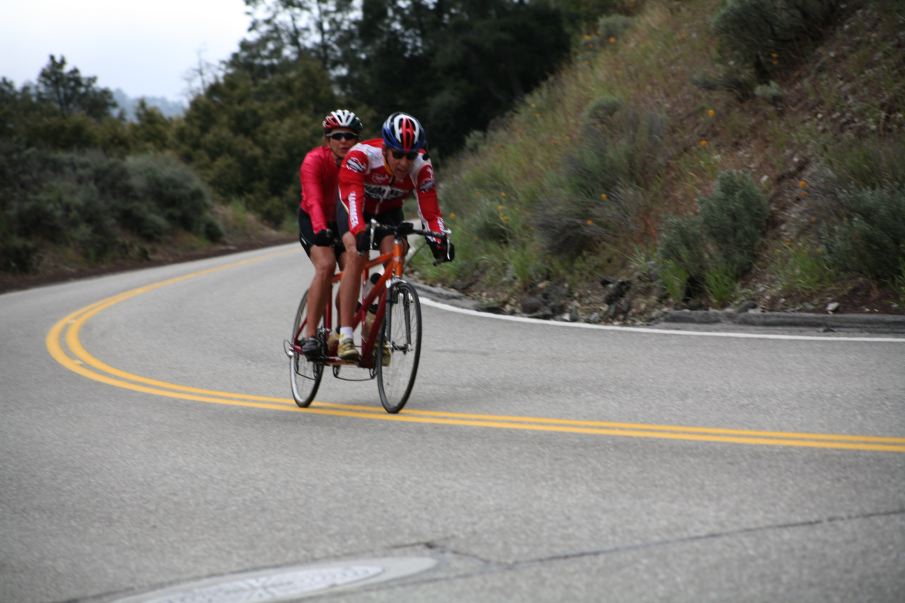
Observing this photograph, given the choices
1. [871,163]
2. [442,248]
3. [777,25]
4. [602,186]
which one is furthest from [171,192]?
[442,248]

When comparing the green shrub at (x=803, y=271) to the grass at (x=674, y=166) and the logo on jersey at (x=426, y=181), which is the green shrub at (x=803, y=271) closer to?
the grass at (x=674, y=166)

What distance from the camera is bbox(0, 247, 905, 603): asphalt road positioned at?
14.3 feet

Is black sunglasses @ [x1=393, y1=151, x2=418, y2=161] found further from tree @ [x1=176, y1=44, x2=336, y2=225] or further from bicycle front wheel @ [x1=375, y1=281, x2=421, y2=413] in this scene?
tree @ [x1=176, y1=44, x2=336, y2=225]

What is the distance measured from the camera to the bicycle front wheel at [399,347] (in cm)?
773

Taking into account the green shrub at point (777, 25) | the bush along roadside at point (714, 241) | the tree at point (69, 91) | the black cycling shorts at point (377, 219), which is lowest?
the bush along roadside at point (714, 241)

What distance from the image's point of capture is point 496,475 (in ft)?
19.4

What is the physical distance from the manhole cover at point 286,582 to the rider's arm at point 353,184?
11.8 feet

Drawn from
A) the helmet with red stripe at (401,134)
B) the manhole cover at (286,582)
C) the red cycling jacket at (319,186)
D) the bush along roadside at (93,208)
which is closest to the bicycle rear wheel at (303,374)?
the red cycling jacket at (319,186)

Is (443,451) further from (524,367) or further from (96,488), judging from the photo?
(524,367)

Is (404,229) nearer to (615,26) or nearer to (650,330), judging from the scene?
(650,330)

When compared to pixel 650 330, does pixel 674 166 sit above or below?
above

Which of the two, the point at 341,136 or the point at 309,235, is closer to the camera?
the point at 341,136

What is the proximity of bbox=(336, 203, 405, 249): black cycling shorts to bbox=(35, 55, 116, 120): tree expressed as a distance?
71.7 m

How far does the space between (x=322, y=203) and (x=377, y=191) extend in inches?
24.7
